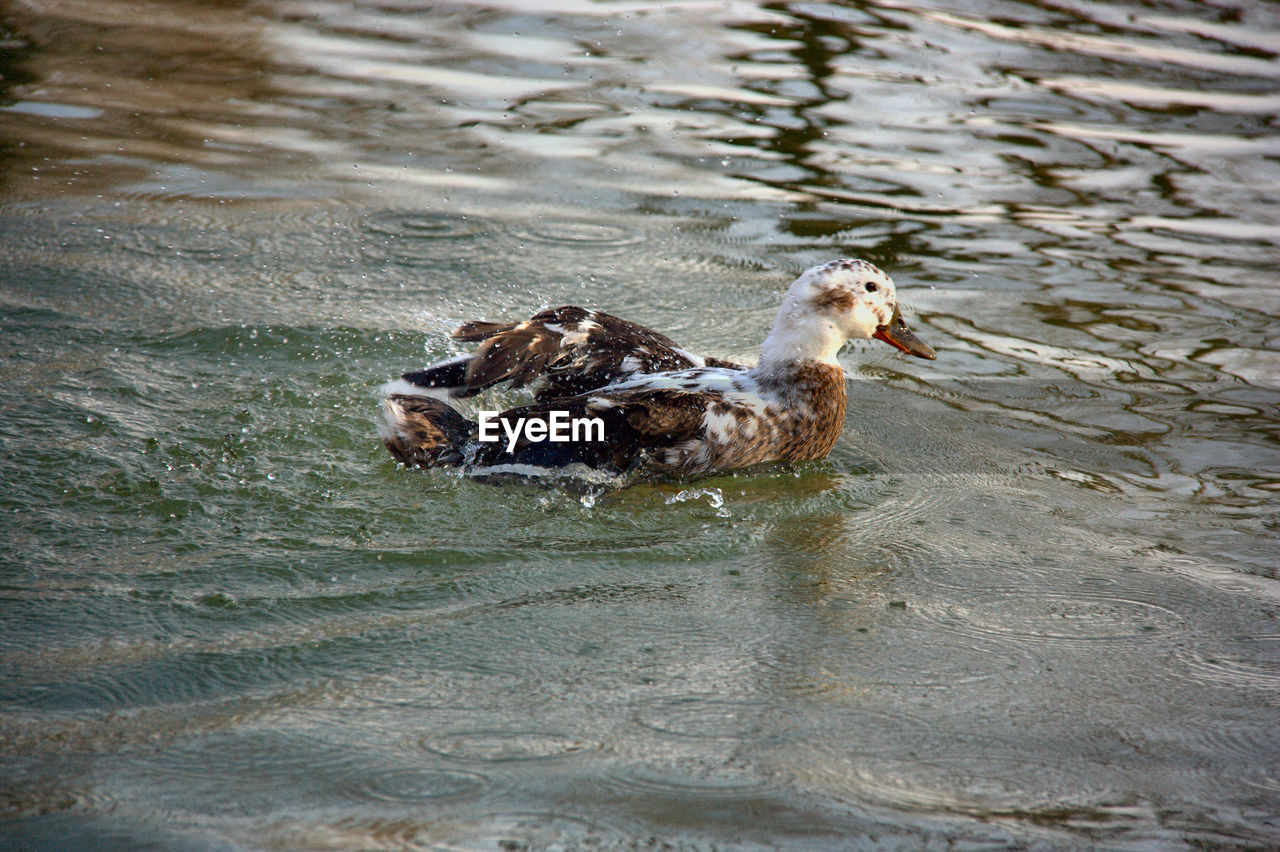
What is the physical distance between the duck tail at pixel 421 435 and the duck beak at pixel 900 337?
1.91 m

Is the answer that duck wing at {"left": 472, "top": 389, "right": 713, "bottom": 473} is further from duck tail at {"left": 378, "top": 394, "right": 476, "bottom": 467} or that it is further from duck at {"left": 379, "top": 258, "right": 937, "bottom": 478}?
duck tail at {"left": 378, "top": 394, "right": 476, "bottom": 467}

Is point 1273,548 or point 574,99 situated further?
point 574,99

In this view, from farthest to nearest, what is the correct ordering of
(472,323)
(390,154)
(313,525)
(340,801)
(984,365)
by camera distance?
(390,154) < (984,365) < (472,323) < (313,525) < (340,801)

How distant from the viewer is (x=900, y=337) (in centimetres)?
539

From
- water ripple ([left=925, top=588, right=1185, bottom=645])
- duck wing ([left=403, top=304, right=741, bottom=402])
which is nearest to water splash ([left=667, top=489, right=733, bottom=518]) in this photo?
duck wing ([left=403, top=304, right=741, bottom=402])

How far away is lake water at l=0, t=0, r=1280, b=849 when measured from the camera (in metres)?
3.01

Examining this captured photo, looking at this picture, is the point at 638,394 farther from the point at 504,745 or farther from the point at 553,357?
the point at 504,745

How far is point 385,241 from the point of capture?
738 cm

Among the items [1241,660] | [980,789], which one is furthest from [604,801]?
[1241,660]

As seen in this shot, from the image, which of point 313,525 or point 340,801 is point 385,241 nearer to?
point 313,525

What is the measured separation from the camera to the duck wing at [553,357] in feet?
16.3

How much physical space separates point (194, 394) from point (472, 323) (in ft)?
4.41

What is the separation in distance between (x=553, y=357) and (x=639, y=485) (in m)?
0.68

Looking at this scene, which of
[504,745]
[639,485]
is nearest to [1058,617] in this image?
[639,485]
